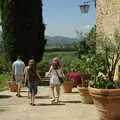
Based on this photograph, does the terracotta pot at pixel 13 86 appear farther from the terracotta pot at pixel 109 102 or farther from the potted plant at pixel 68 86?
the terracotta pot at pixel 109 102

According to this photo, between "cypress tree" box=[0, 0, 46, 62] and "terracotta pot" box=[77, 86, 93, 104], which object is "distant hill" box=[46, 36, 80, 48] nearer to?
"terracotta pot" box=[77, 86, 93, 104]

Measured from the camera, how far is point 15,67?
16.1 metres

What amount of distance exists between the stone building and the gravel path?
2795 mm

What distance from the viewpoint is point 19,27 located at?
22.7 m

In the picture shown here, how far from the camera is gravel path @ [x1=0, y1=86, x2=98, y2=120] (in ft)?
35.2

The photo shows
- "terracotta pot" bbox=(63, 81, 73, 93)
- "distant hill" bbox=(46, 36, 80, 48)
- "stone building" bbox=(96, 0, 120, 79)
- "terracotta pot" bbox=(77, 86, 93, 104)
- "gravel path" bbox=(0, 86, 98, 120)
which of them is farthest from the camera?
"terracotta pot" bbox=(63, 81, 73, 93)

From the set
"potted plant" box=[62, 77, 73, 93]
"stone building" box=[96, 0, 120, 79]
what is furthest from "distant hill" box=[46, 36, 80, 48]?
"potted plant" box=[62, 77, 73, 93]

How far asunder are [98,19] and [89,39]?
3.76m

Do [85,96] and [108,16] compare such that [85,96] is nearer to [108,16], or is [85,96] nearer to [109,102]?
[109,102]

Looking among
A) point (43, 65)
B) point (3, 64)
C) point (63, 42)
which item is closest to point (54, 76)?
point (63, 42)

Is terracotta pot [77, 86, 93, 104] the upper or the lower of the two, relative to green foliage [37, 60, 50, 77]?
upper

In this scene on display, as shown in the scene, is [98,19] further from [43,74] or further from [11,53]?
[43,74]

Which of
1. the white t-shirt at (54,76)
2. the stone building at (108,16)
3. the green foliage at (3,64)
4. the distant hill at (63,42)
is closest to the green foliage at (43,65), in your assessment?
the distant hill at (63,42)

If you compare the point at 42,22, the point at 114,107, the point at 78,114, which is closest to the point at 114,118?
the point at 114,107
